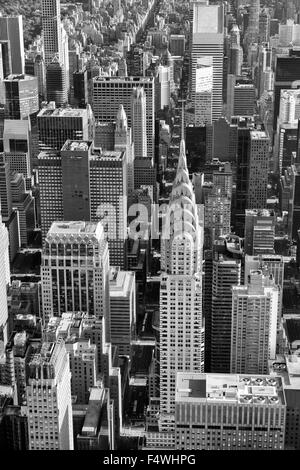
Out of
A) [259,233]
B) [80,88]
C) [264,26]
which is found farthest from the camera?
[80,88]

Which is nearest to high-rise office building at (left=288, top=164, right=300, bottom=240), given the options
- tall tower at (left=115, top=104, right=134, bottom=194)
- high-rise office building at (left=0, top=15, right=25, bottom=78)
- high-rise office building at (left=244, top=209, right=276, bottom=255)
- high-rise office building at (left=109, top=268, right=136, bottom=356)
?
high-rise office building at (left=244, top=209, right=276, bottom=255)

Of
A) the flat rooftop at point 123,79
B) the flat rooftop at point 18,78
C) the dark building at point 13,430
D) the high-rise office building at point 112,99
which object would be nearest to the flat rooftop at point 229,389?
the dark building at point 13,430

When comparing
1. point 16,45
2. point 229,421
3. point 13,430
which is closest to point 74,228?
point 13,430

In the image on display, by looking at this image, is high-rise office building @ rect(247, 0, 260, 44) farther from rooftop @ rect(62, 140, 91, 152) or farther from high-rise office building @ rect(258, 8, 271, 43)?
rooftop @ rect(62, 140, 91, 152)

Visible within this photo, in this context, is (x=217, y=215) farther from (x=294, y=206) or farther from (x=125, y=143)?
(x=125, y=143)
